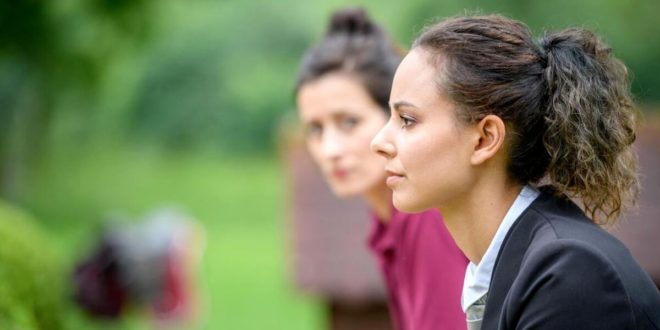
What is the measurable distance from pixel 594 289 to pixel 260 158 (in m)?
22.7

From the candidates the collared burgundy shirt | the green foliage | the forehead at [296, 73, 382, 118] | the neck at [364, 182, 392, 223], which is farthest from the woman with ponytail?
the green foliage

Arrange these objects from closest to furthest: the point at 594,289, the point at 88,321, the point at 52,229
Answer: the point at 594,289 < the point at 88,321 < the point at 52,229

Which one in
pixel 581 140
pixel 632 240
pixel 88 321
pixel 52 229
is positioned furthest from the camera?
pixel 52 229

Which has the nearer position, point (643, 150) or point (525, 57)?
point (525, 57)

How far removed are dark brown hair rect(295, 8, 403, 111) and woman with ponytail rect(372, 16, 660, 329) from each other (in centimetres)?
143

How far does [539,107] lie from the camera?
94.8 inches

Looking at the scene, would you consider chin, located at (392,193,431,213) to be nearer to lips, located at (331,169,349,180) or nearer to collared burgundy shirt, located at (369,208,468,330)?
collared burgundy shirt, located at (369,208,468,330)

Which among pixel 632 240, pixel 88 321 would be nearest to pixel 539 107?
pixel 632 240

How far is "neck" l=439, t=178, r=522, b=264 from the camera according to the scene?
2469 millimetres

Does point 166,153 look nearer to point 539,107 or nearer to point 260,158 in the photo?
point 260,158

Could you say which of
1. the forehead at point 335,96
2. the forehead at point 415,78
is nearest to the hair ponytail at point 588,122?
the forehead at point 415,78

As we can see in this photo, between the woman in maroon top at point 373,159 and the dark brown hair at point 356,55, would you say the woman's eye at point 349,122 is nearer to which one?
the woman in maroon top at point 373,159

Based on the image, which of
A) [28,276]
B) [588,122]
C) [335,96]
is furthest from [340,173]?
[588,122]

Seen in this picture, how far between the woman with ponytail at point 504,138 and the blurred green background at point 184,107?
11507 mm
